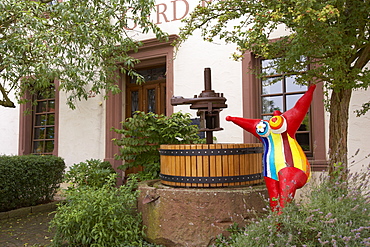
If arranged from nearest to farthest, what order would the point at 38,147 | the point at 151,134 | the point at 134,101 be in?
1. the point at 151,134
2. the point at 134,101
3. the point at 38,147

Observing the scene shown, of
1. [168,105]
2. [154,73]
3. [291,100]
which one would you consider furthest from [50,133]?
[291,100]

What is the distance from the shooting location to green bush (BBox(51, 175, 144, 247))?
12.4 feet

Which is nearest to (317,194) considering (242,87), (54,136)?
(242,87)

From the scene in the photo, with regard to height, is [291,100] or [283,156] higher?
[291,100]

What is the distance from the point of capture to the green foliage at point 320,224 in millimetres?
2525

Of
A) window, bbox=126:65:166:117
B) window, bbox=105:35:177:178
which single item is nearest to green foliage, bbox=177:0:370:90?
window, bbox=105:35:177:178

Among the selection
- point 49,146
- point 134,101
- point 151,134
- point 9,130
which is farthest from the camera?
point 9,130

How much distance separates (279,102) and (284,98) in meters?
0.13

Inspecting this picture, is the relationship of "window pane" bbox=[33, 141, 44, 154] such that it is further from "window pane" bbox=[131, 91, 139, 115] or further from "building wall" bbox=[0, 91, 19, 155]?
"window pane" bbox=[131, 91, 139, 115]

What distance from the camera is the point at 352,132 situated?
5750 millimetres

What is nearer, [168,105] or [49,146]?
[168,105]

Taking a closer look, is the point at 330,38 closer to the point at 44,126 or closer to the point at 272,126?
the point at 272,126

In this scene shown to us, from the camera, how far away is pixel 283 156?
3.32 m

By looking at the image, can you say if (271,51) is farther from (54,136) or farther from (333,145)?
(54,136)
